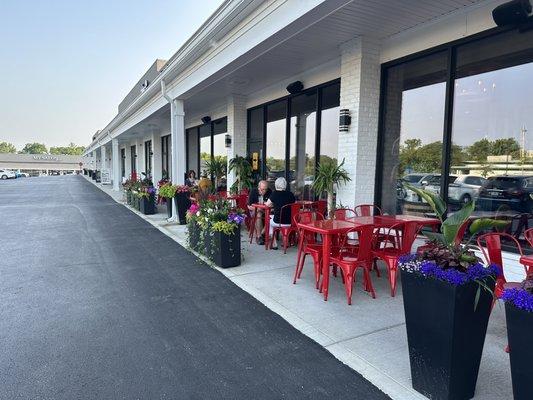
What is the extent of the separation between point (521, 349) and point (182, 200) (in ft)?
26.0

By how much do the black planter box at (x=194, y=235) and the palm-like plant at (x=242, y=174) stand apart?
344 cm

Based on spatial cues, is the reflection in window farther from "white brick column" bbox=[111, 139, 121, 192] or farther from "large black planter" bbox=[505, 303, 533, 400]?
"large black planter" bbox=[505, 303, 533, 400]

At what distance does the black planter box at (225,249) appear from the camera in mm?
5133

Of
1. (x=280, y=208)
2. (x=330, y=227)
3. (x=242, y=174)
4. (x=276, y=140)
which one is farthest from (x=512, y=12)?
(x=242, y=174)

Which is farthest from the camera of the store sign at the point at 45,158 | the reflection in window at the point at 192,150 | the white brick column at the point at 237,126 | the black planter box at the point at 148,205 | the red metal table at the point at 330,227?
the store sign at the point at 45,158

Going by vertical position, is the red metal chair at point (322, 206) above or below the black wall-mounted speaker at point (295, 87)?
below

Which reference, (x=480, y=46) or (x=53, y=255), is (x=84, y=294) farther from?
Answer: (x=480, y=46)

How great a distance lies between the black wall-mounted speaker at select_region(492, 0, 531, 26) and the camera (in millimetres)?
3828

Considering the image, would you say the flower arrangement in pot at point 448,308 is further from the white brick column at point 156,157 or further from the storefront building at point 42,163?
the storefront building at point 42,163

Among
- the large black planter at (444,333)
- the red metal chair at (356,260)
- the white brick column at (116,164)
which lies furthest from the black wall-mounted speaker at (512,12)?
the white brick column at (116,164)

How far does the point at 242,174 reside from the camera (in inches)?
377

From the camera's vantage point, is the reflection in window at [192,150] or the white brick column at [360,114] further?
the reflection in window at [192,150]

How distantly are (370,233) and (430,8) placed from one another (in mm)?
3022

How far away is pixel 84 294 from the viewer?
4152mm
